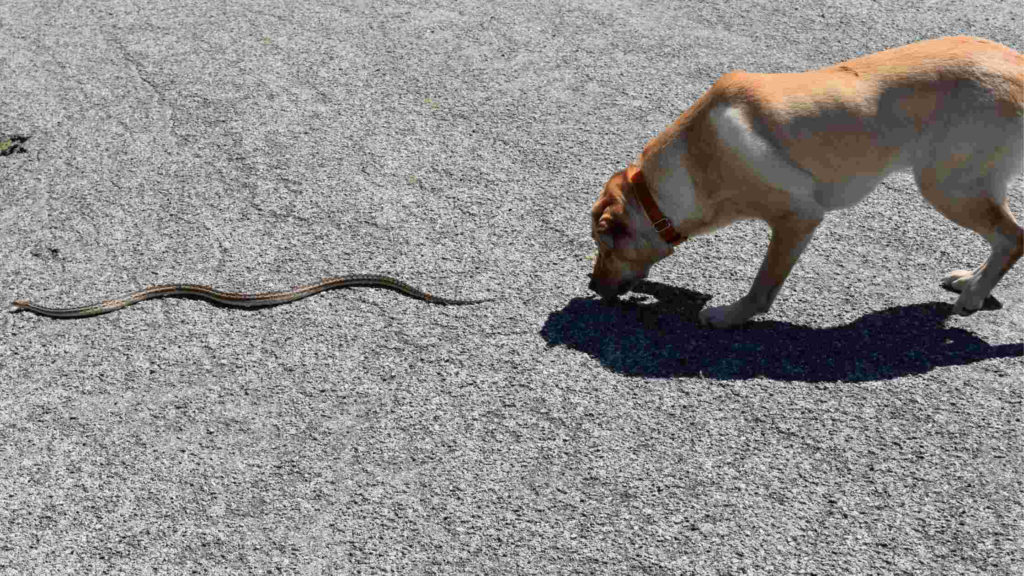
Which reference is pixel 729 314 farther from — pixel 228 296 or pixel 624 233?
pixel 228 296

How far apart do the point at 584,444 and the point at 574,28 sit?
532 cm

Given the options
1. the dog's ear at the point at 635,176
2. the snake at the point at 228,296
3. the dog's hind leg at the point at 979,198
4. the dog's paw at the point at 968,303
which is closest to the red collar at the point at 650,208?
the dog's ear at the point at 635,176

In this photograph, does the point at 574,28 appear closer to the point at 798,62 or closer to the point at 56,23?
the point at 798,62

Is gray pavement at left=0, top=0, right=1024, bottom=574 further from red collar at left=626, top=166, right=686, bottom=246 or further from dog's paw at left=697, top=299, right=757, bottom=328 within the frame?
red collar at left=626, top=166, right=686, bottom=246

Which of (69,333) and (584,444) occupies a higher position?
(584,444)

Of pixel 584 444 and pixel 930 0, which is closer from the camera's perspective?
pixel 584 444

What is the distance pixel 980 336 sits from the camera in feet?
16.9

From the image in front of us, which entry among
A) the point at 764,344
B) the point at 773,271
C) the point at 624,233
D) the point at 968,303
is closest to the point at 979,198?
the point at 968,303

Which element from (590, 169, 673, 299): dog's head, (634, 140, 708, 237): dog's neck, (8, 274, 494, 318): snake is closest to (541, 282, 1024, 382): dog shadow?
(590, 169, 673, 299): dog's head

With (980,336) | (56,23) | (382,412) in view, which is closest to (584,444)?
(382,412)

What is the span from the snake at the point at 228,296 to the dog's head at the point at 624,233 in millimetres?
828

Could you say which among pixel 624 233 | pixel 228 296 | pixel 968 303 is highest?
pixel 968 303

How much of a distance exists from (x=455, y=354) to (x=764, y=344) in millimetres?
1661

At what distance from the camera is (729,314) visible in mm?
5188
